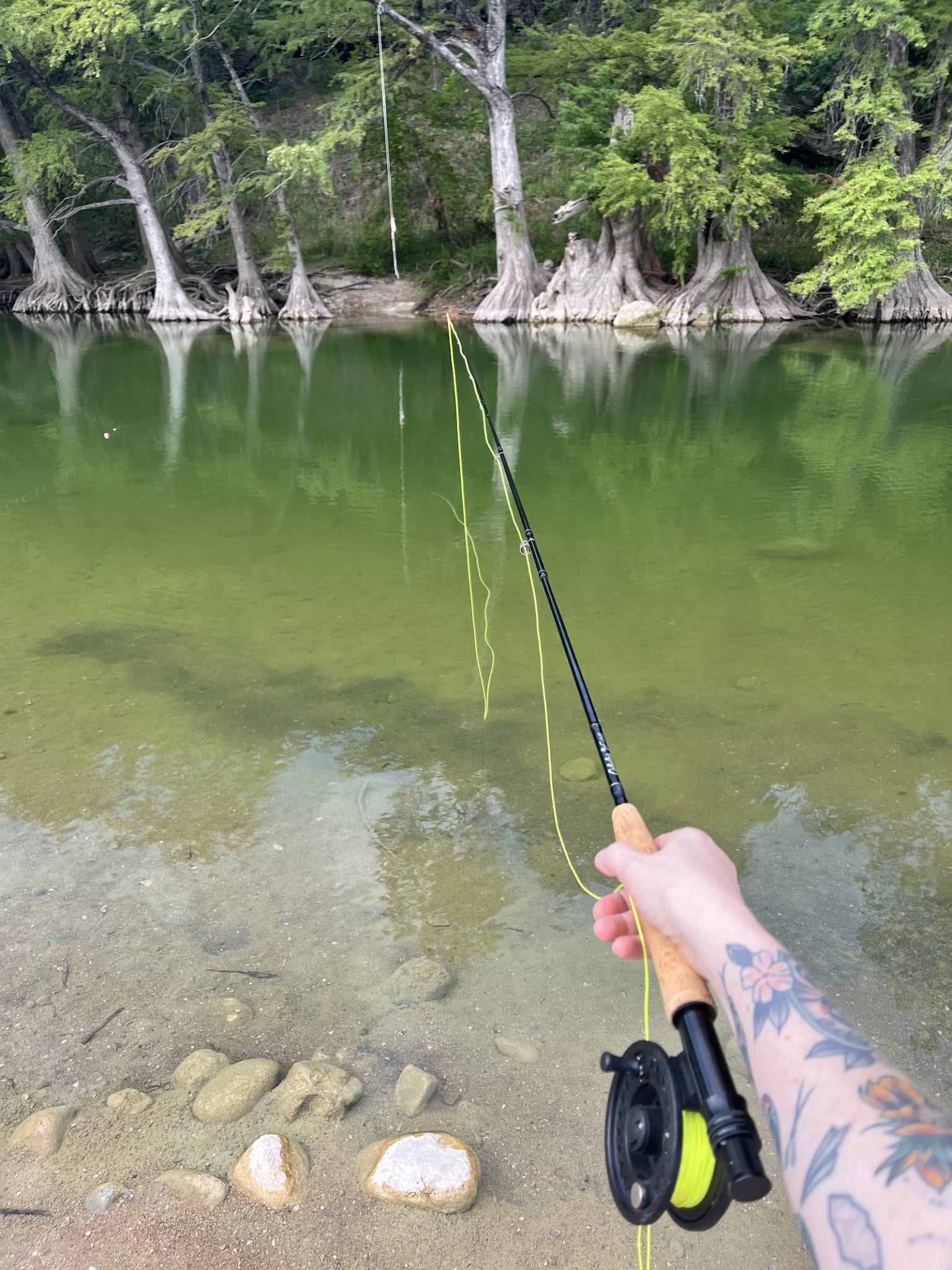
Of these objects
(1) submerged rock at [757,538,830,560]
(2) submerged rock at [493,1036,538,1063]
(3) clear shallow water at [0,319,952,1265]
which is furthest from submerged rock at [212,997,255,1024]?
(1) submerged rock at [757,538,830,560]

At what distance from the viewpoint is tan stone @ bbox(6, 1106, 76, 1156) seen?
2.25 meters

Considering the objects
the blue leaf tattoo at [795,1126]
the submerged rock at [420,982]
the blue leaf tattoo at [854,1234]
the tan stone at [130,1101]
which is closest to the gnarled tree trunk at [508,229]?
the submerged rock at [420,982]

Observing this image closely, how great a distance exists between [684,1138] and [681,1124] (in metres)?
0.02

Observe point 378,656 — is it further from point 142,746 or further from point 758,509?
point 758,509

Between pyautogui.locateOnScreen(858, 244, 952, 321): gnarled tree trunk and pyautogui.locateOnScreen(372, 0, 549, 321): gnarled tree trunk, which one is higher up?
pyautogui.locateOnScreen(372, 0, 549, 321): gnarled tree trunk

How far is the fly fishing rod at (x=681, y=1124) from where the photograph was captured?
1031 mm

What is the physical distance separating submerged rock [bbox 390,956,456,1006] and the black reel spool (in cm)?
150

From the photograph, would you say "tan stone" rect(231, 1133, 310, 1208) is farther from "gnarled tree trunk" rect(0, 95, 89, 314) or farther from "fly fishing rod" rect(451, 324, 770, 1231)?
"gnarled tree trunk" rect(0, 95, 89, 314)

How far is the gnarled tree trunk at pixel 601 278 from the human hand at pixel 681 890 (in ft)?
75.9

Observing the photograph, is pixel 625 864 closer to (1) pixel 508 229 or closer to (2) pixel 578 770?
(2) pixel 578 770

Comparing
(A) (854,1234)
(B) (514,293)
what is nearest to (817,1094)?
(A) (854,1234)

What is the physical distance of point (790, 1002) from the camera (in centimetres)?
107

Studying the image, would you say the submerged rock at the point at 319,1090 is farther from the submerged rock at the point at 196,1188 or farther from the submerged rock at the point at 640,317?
the submerged rock at the point at 640,317

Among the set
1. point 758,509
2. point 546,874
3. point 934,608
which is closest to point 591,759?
point 546,874
